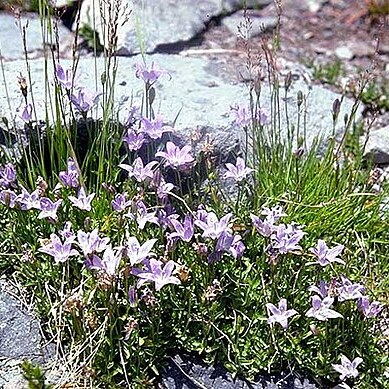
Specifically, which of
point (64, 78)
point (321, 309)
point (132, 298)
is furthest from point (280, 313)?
point (64, 78)

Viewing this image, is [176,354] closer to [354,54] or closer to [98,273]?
[98,273]

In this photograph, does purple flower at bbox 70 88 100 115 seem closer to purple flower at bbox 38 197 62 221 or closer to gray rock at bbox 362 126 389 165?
purple flower at bbox 38 197 62 221

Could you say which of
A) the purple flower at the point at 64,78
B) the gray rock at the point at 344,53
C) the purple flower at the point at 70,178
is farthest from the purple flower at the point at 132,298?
the gray rock at the point at 344,53

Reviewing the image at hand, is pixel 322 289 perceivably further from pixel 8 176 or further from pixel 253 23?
pixel 253 23

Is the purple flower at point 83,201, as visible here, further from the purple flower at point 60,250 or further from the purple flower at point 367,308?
the purple flower at point 367,308

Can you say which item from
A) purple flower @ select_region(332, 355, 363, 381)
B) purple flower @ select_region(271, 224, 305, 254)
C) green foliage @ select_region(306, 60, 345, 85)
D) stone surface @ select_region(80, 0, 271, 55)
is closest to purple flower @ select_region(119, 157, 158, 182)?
purple flower @ select_region(271, 224, 305, 254)

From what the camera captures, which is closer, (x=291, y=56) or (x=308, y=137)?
(x=308, y=137)

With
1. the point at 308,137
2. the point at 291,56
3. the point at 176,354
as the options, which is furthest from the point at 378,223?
the point at 291,56
